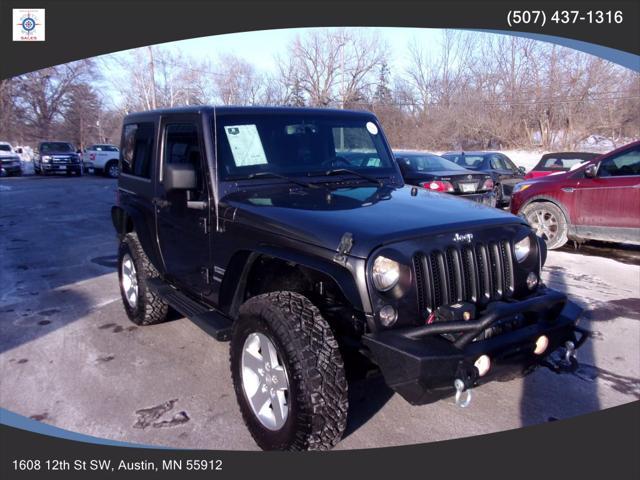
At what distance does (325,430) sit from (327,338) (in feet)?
1.63

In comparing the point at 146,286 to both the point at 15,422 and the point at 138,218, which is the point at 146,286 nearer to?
the point at 138,218

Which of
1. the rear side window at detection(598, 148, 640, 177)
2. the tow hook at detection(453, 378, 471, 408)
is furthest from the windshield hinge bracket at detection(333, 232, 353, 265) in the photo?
the rear side window at detection(598, 148, 640, 177)

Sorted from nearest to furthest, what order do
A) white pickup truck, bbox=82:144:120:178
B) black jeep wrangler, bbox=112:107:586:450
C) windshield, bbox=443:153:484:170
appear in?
black jeep wrangler, bbox=112:107:586:450
windshield, bbox=443:153:484:170
white pickup truck, bbox=82:144:120:178

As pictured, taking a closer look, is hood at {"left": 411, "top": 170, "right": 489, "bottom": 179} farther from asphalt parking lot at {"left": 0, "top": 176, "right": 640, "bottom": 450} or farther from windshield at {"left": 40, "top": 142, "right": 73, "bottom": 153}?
windshield at {"left": 40, "top": 142, "right": 73, "bottom": 153}

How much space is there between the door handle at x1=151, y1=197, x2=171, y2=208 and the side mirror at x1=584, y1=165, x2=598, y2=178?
22.1 feet

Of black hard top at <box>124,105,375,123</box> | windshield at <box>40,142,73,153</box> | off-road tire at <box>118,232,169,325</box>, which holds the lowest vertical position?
off-road tire at <box>118,232,169,325</box>

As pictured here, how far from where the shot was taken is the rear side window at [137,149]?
4.89 meters

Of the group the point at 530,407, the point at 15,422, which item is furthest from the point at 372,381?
the point at 15,422

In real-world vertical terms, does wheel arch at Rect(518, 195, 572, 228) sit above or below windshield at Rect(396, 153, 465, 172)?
below

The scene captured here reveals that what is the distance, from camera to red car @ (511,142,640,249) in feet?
25.3

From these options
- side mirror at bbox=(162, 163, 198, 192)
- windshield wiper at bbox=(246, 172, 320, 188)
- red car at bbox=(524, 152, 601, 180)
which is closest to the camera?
side mirror at bbox=(162, 163, 198, 192)

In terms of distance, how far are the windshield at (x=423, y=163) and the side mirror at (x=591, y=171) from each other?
315 centimetres

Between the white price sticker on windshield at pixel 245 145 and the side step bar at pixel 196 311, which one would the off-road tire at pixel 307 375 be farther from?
the white price sticker on windshield at pixel 245 145

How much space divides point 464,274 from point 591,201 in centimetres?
622
